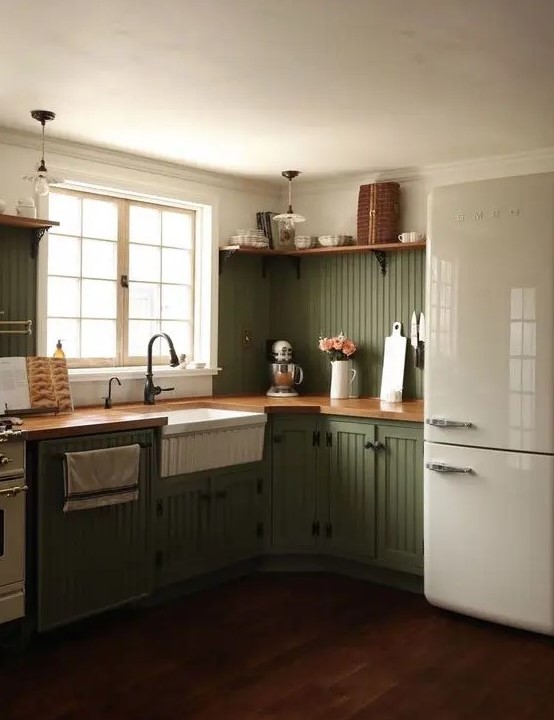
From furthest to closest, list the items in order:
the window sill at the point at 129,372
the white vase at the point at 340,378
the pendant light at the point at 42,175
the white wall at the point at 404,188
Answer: the white vase at the point at 340,378
the white wall at the point at 404,188
the window sill at the point at 129,372
the pendant light at the point at 42,175

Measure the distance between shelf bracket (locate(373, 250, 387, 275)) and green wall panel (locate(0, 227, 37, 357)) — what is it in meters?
1.99

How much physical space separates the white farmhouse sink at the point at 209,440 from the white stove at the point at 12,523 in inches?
30.0

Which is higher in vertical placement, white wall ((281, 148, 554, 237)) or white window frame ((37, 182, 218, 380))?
white wall ((281, 148, 554, 237))

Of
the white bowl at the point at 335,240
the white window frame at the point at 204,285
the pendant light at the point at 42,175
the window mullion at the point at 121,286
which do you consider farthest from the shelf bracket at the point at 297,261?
the pendant light at the point at 42,175

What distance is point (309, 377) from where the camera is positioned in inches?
208

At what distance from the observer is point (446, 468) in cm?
371

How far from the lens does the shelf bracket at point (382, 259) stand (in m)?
4.88

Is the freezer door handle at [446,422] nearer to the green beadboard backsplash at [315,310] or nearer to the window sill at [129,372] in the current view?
the green beadboard backsplash at [315,310]

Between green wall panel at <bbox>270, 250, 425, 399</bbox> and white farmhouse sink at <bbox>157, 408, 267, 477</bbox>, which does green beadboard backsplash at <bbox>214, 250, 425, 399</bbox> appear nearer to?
green wall panel at <bbox>270, 250, 425, 399</bbox>

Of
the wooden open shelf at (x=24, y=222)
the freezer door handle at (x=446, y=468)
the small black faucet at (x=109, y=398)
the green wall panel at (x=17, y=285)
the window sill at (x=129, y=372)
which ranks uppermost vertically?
the wooden open shelf at (x=24, y=222)

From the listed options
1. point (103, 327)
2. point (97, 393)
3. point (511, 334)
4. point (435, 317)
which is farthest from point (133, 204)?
point (511, 334)

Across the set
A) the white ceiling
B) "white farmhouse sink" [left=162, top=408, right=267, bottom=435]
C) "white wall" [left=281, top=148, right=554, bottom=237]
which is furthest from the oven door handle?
"white wall" [left=281, top=148, right=554, bottom=237]

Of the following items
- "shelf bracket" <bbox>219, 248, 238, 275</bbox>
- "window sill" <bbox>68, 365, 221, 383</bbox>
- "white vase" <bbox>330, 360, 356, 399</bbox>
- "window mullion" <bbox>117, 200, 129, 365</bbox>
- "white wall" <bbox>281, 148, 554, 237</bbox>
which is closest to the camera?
"window sill" <bbox>68, 365, 221, 383</bbox>

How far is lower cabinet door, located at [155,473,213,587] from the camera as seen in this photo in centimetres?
390
